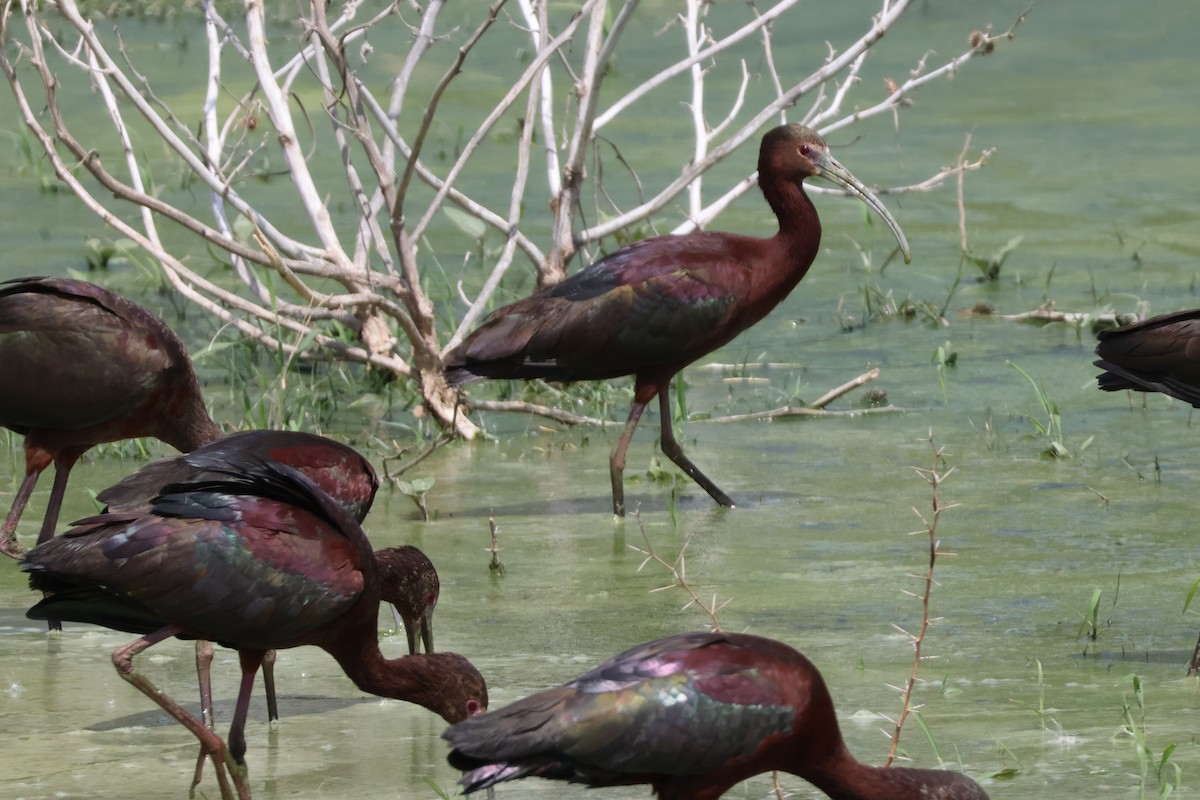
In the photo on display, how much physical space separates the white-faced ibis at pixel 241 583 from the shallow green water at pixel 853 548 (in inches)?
8.2

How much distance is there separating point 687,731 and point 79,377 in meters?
3.04

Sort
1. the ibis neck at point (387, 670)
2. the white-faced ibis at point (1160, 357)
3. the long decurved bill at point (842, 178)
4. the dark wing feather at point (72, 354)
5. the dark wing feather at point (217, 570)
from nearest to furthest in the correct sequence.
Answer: the dark wing feather at point (217, 570) < the ibis neck at point (387, 670) < the white-faced ibis at point (1160, 357) < the dark wing feather at point (72, 354) < the long decurved bill at point (842, 178)

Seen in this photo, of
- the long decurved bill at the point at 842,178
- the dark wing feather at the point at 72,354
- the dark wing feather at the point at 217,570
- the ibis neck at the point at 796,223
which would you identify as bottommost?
the dark wing feather at the point at 217,570

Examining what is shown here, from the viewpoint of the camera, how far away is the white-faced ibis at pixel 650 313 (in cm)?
732

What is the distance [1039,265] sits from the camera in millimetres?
11148

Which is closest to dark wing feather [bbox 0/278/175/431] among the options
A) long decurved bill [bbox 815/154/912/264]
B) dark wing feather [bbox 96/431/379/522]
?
dark wing feather [bbox 96/431/379/522]

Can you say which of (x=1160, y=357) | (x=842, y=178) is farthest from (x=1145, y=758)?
(x=842, y=178)

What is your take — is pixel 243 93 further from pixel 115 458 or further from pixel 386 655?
pixel 386 655

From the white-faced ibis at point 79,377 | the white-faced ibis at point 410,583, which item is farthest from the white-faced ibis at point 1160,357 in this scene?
the white-faced ibis at point 79,377

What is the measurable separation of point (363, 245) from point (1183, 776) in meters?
4.66

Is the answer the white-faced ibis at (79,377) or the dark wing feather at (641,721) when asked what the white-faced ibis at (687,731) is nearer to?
the dark wing feather at (641,721)

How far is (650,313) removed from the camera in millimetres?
7312

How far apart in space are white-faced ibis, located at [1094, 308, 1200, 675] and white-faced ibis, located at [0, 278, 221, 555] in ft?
9.35

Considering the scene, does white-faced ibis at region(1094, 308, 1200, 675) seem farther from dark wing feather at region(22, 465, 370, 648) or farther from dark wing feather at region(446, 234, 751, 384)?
dark wing feather at region(22, 465, 370, 648)
